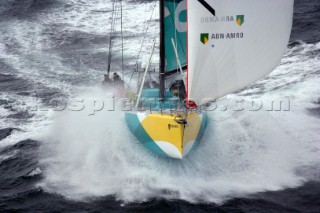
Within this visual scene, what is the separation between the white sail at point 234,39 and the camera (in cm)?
1188

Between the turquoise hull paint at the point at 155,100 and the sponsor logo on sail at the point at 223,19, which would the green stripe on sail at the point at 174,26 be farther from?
the sponsor logo on sail at the point at 223,19

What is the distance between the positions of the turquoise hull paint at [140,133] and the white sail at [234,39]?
2.85 m

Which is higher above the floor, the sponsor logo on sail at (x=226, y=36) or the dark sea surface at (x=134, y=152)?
the sponsor logo on sail at (x=226, y=36)

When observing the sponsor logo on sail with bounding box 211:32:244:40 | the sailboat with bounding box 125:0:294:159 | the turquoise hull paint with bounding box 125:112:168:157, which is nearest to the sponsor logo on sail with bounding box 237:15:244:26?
the sailboat with bounding box 125:0:294:159

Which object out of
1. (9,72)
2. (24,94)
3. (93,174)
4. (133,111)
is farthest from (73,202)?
(9,72)

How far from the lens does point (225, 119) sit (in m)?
17.5

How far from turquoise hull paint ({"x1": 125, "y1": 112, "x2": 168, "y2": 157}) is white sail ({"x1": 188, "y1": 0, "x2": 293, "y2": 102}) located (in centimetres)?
285

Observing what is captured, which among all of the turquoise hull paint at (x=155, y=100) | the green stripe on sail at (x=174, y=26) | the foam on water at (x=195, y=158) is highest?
the green stripe on sail at (x=174, y=26)

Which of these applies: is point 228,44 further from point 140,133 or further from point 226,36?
point 140,133

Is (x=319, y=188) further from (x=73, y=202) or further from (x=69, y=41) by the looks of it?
(x=69, y=41)

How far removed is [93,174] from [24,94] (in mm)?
8960

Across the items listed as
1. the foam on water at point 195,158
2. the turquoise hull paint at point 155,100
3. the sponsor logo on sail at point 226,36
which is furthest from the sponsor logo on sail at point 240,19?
the foam on water at point 195,158

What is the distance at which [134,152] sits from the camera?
48.7 ft

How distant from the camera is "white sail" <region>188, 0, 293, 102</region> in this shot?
11.9 m
